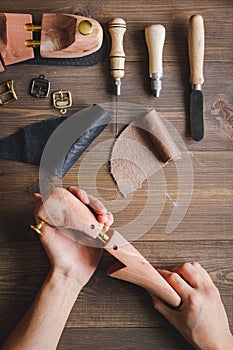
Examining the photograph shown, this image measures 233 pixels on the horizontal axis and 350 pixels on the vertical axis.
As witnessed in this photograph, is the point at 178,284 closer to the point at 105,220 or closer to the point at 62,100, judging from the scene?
the point at 105,220

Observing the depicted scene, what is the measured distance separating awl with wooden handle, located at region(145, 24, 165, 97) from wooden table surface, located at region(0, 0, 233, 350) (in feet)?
0.10

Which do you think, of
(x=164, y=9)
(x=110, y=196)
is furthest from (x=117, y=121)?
(x=164, y=9)

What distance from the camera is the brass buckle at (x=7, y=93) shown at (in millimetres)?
1251

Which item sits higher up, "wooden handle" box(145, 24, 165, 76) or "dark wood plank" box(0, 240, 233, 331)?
"wooden handle" box(145, 24, 165, 76)

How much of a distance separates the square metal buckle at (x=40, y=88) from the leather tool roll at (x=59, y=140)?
61 millimetres

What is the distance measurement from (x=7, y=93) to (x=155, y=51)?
321 mm

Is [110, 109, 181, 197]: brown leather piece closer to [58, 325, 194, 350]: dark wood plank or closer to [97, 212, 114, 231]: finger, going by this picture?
[97, 212, 114, 231]: finger

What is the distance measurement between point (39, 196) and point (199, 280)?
366 millimetres

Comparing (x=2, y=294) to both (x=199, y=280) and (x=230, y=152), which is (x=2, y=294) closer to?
(x=199, y=280)

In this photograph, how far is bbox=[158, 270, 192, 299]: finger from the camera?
1199 mm

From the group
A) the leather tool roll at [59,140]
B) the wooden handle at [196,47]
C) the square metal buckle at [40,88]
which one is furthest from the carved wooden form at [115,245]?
the wooden handle at [196,47]

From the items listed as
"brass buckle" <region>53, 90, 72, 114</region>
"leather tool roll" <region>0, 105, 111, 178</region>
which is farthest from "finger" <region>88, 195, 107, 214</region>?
"brass buckle" <region>53, 90, 72, 114</region>

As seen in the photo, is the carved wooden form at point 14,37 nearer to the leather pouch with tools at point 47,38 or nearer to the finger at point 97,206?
the leather pouch with tools at point 47,38

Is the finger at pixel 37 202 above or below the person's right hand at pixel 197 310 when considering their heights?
above
